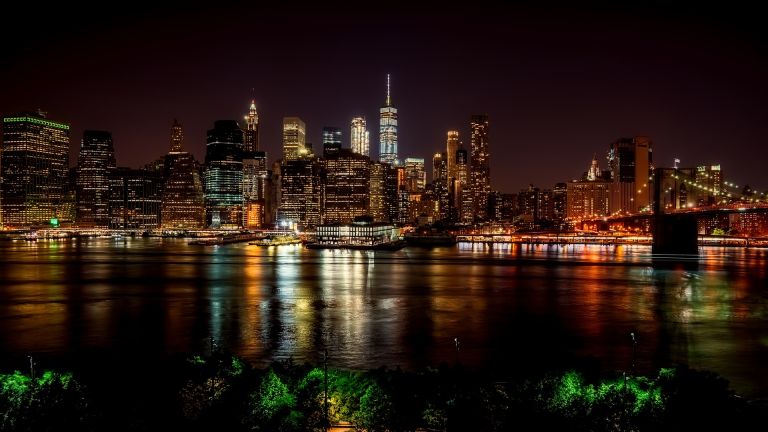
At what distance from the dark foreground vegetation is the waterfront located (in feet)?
7.29

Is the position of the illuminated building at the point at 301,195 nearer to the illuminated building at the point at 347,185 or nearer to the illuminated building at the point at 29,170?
the illuminated building at the point at 347,185

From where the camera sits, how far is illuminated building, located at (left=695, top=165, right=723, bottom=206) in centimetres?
8731

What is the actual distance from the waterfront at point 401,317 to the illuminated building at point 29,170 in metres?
152

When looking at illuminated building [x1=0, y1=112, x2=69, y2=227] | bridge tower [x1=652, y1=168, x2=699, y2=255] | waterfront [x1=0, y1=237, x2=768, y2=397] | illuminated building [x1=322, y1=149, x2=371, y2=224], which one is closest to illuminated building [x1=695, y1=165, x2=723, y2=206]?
bridge tower [x1=652, y1=168, x2=699, y2=255]

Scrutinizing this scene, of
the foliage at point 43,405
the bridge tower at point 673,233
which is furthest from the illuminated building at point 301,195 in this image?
the foliage at point 43,405

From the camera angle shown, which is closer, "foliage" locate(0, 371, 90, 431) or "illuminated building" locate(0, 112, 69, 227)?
"foliage" locate(0, 371, 90, 431)

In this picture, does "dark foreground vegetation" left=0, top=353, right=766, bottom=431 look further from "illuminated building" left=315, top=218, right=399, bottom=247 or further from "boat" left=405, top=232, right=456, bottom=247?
"boat" left=405, top=232, right=456, bottom=247

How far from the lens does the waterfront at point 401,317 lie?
2141 centimetres

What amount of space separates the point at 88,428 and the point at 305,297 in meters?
26.2

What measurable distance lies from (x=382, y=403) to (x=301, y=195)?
17767 cm

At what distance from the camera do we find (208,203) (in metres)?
200

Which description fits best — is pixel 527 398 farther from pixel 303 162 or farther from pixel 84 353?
pixel 303 162

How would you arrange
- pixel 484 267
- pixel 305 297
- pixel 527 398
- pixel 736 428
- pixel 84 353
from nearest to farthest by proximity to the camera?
pixel 736 428 < pixel 527 398 < pixel 84 353 < pixel 305 297 < pixel 484 267

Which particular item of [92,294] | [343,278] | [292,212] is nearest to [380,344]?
[92,294]
